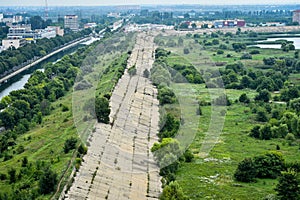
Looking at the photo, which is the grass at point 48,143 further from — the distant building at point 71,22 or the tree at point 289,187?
the distant building at point 71,22

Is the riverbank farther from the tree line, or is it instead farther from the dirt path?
the dirt path

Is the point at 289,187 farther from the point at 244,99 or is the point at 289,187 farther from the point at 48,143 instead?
the point at 244,99

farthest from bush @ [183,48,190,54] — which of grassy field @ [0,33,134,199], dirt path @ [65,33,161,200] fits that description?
dirt path @ [65,33,161,200]

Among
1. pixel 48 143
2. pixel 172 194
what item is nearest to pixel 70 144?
pixel 48 143

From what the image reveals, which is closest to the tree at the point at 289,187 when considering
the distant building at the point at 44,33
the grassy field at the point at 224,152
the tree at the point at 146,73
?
the grassy field at the point at 224,152

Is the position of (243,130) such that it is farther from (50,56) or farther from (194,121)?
(50,56)

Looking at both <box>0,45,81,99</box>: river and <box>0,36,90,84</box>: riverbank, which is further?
<box>0,36,90,84</box>: riverbank

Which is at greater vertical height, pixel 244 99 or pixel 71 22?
pixel 71 22
